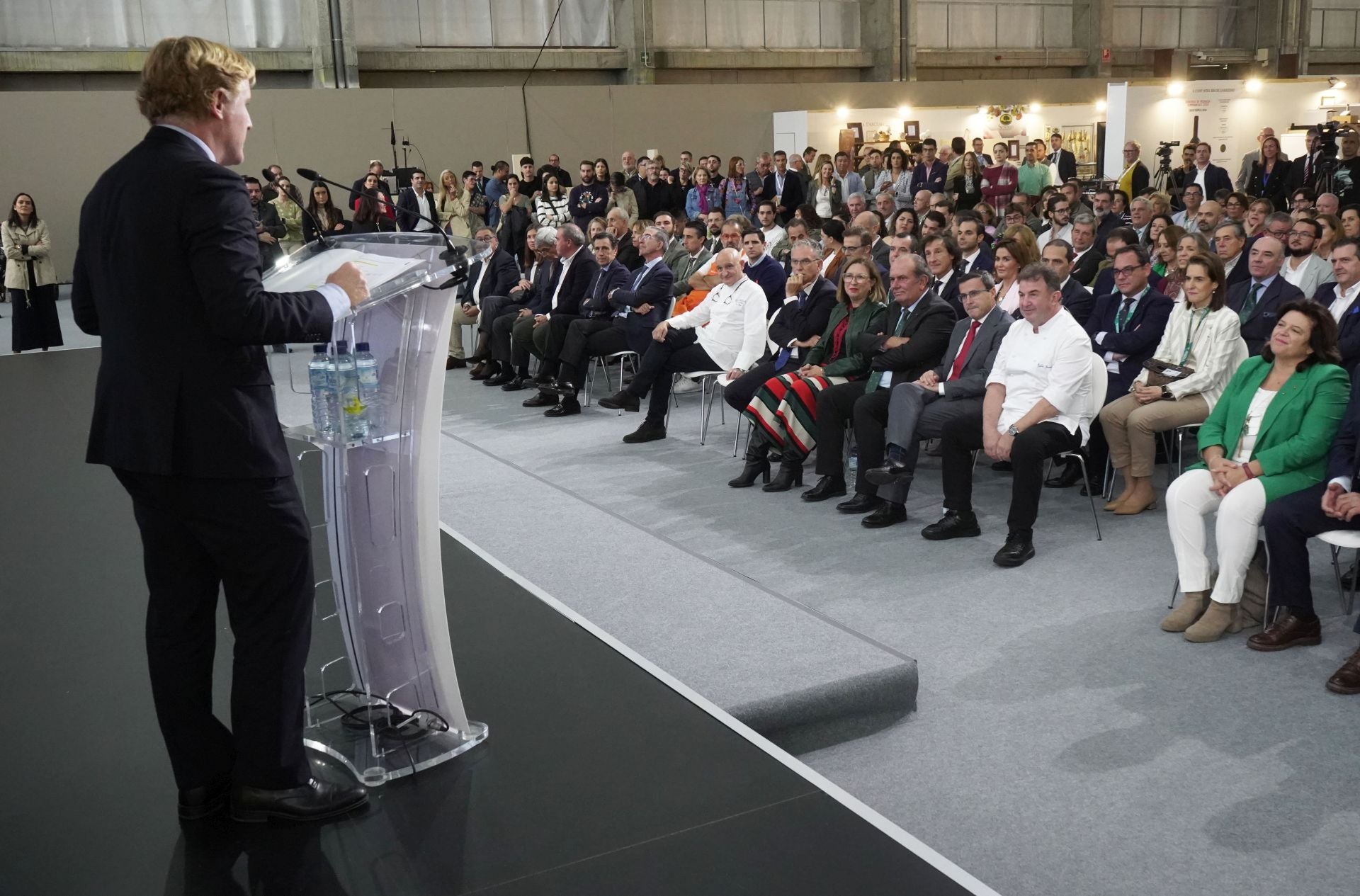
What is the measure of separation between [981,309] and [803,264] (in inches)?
50.2

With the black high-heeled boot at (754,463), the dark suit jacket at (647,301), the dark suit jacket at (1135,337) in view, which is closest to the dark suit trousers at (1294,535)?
the dark suit jacket at (1135,337)

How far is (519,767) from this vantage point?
2473mm

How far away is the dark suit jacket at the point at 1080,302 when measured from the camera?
5.88 meters

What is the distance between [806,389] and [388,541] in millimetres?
3332

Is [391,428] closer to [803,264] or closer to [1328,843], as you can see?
[1328,843]

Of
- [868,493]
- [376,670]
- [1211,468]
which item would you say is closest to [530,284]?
[868,493]

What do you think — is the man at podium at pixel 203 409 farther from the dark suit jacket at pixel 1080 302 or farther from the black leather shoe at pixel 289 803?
the dark suit jacket at pixel 1080 302

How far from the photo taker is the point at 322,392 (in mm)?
2363

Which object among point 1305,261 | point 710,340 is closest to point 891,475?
point 710,340

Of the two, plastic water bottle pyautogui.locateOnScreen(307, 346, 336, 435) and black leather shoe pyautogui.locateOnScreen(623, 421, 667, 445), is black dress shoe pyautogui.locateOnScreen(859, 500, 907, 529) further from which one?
plastic water bottle pyautogui.locateOnScreen(307, 346, 336, 435)

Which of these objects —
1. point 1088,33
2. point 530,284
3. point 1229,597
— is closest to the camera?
point 1229,597

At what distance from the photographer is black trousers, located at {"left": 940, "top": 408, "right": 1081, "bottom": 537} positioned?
178 inches

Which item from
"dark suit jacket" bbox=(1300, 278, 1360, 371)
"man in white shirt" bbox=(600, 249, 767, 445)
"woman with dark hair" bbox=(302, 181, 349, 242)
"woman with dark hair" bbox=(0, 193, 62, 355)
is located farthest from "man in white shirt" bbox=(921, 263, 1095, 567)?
"woman with dark hair" bbox=(302, 181, 349, 242)

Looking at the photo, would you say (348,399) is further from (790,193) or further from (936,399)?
(790,193)
